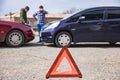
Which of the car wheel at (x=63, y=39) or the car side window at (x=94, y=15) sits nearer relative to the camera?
the car wheel at (x=63, y=39)

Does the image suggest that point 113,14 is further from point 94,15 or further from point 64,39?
point 64,39

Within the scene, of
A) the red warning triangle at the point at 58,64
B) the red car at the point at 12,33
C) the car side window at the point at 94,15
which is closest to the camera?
the red warning triangle at the point at 58,64

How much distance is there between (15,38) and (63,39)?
1.70 m

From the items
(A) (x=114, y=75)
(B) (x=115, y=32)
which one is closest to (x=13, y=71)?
(A) (x=114, y=75)

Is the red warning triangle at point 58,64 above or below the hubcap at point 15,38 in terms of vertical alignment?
above

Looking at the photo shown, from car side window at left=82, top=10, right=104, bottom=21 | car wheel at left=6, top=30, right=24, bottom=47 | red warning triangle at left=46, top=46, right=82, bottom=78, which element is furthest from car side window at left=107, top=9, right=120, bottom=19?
red warning triangle at left=46, top=46, right=82, bottom=78

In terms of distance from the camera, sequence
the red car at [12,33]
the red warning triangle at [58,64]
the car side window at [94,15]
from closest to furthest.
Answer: the red warning triangle at [58,64], the red car at [12,33], the car side window at [94,15]

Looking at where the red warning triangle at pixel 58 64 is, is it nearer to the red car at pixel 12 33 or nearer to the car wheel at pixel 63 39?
the car wheel at pixel 63 39

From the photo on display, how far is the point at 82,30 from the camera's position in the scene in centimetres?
1250

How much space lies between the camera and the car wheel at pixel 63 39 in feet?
40.9

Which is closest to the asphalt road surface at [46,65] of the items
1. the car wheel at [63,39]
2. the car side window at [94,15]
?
the car wheel at [63,39]

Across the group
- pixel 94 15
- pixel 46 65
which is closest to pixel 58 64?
pixel 46 65

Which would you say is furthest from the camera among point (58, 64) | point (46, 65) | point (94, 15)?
point (94, 15)

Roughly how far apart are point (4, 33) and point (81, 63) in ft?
15.4
